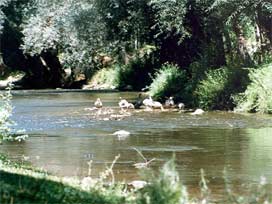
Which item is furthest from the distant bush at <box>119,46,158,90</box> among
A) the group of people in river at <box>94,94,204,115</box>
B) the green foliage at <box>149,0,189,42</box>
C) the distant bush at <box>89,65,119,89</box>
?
the group of people in river at <box>94,94,204,115</box>

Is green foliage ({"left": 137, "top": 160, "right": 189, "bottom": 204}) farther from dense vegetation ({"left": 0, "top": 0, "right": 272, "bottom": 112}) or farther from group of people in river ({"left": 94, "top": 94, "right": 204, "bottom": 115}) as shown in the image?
group of people in river ({"left": 94, "top": 94, "right": 204, "bottom": 115})

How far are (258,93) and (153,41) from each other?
12.3 m

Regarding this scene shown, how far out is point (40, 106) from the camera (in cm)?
2944

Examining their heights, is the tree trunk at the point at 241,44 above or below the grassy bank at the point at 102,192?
above

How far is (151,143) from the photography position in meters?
16.6

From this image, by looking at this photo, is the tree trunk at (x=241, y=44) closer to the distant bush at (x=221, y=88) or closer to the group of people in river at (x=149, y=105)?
the distant bush at (x=221, y=88)

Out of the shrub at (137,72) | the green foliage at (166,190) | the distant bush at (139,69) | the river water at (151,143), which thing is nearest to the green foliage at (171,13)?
the river water at (151,143)

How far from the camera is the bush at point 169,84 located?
1208 inches

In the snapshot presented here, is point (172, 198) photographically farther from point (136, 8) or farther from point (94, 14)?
point (94, 14)

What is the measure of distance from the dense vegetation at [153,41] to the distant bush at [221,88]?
0.13 feet

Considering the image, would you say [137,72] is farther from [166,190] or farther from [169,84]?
[166,190]

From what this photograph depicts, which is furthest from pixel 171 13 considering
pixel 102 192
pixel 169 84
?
pixel 102 192

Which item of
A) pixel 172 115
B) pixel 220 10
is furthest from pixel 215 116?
pixel 220 10

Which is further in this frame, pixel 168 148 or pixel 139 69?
pixel 139 69
